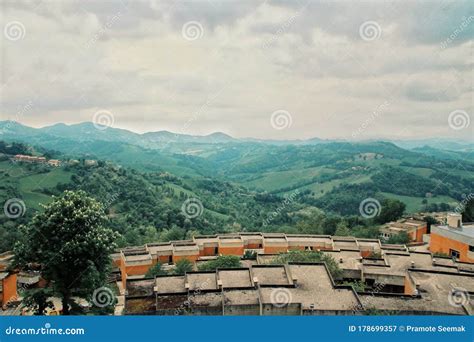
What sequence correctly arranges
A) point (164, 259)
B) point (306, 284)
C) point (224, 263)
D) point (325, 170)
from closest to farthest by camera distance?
point (306, 284) → point (224, 263) → point (164, 259) → point (325, 170)

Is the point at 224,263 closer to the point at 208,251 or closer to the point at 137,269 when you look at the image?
the point at 137,269

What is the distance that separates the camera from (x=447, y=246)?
23.0 meters

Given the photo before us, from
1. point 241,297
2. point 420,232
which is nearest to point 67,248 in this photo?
point 241,297

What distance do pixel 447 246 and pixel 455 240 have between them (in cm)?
76

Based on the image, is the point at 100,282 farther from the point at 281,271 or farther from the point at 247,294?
the point at 281,271

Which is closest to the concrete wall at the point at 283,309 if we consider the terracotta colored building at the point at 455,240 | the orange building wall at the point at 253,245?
the orange building wall at the point at 253,245

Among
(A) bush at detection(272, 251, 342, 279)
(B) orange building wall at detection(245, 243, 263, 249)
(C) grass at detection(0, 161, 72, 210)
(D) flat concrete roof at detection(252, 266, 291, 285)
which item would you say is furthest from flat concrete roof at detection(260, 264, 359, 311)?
(C) grass at detection(0, 161, 72, 210)

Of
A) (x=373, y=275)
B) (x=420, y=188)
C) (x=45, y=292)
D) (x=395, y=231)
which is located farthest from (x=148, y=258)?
(x=420, y=188)

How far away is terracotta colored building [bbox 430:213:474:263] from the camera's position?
21641 millimetres

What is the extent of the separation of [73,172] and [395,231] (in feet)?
112

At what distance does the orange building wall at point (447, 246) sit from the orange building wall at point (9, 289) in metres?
20.4

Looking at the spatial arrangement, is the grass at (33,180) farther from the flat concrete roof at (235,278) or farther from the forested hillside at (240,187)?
the flat concrete roof at (235,278)

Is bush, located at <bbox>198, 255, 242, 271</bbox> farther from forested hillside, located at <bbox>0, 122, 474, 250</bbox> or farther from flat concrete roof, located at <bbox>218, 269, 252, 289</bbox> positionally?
forested hillside, located at <bbox>0, 122, 474, 250</bbox>

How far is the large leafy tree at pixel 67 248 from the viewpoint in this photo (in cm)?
973
